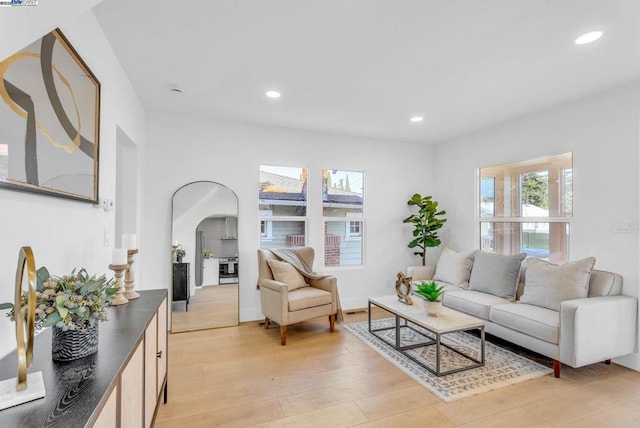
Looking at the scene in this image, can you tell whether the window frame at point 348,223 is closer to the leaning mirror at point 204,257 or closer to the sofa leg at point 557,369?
the leaning mirror at point 204,257

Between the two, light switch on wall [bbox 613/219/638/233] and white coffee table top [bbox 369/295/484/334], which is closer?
white coffee table top [bbox 369/295/484/334]

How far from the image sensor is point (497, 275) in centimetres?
354

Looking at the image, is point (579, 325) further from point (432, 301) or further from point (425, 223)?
point (425, 223)

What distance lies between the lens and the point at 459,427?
1974 mm

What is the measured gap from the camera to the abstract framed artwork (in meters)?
1.15

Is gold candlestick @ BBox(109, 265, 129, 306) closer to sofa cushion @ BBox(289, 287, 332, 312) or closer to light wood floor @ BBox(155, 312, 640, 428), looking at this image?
light wood floor @ BBox(155, 312, 640, 428)

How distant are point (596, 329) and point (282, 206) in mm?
3396

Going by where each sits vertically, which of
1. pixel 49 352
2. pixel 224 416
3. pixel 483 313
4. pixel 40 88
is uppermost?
pixel 40 88

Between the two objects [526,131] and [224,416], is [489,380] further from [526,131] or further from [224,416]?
[526,131]

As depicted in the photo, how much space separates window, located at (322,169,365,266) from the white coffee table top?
1.36 m

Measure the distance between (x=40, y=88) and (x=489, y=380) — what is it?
3.31 m

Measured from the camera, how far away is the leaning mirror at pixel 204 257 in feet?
12.3

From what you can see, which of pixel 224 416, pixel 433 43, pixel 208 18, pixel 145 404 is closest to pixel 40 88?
pixel 208 18

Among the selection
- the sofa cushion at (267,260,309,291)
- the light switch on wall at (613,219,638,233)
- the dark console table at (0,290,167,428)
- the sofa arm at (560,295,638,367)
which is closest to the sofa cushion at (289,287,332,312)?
the sofa cushion at (267,260,309,291)
